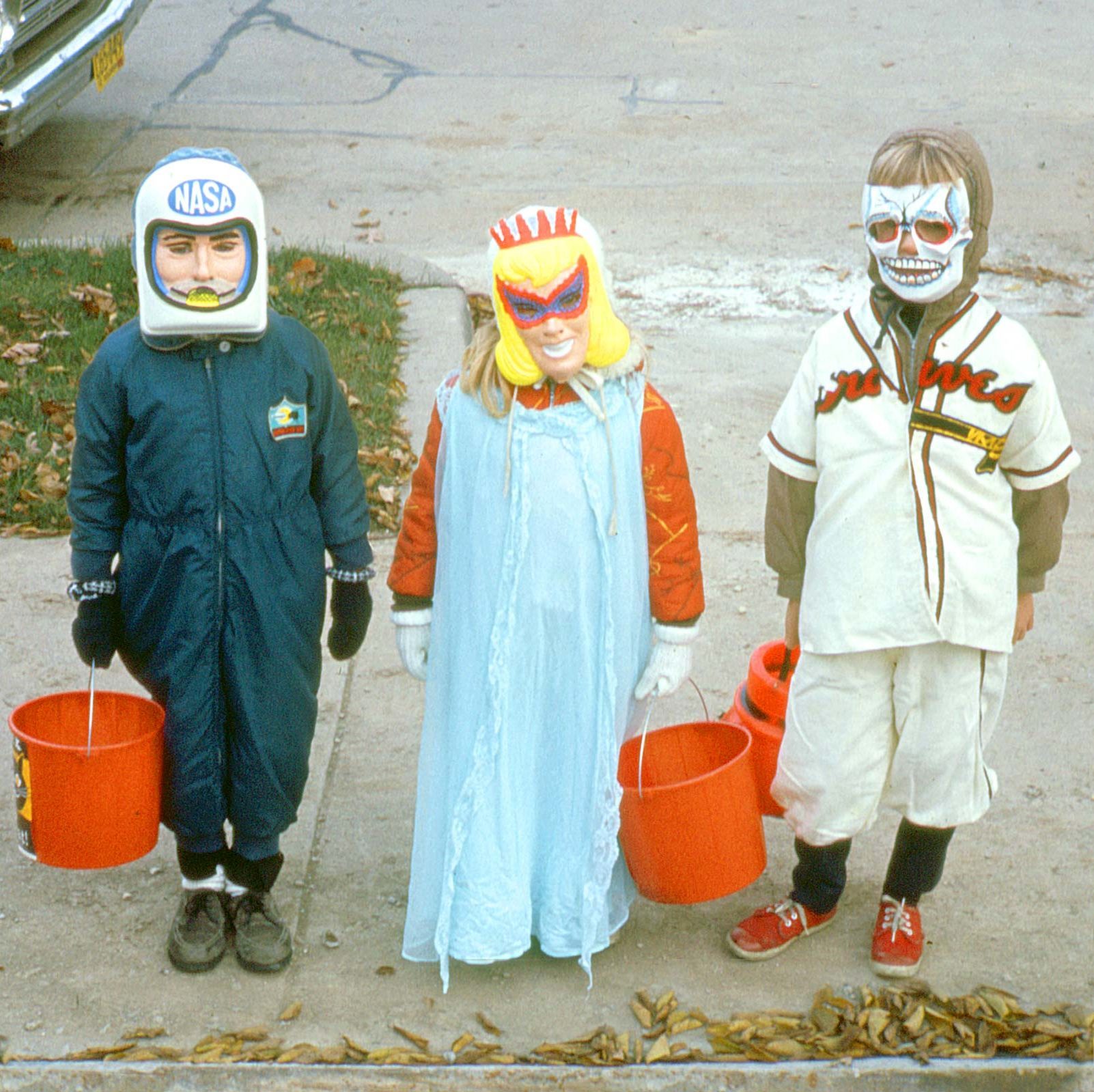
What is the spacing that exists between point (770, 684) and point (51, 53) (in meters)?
6.48

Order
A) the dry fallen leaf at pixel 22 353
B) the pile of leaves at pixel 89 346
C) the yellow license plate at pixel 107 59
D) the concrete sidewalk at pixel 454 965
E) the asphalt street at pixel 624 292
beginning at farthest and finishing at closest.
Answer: the yellow license plate at pixel 107 59
the dry fallen leaf at pixel 22 353
the pile of leaves at pixel 89 346
the asphalt street at pixel 624 292
the concrete sidewalk at pixel 454 965

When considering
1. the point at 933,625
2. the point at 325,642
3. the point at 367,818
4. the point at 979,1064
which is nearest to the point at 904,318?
the point at 933,625

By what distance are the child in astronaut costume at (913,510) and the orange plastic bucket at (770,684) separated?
11.6 inches

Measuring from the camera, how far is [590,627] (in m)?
3.28

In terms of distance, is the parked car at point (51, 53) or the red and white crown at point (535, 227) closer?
the red and white crown at point (535, 227)

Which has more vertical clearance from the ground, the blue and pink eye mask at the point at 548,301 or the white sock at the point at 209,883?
the blue and pink eye mask at the point at 548,301

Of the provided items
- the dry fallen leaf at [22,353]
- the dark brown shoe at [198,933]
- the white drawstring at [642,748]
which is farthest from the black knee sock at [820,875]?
the dry fallen leaf at [22,353]

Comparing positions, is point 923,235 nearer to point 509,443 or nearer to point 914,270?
point 914,270

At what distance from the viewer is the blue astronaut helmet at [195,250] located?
3.14 meters

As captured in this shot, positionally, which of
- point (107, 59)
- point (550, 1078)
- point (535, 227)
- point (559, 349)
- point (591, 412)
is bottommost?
point (550, 1078)

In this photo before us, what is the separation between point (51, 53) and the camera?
8.51 m

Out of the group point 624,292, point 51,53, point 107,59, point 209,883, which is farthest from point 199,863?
point 107,59

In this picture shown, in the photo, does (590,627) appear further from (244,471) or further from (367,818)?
(367,818)

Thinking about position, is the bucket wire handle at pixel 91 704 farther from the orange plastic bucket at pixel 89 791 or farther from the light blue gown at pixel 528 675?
the light blue gown at pixel 528 675
